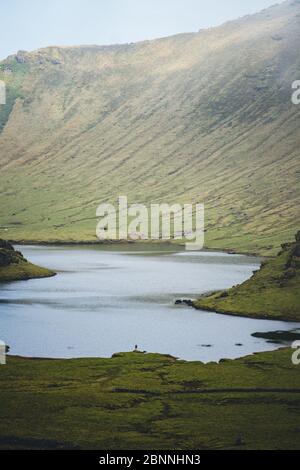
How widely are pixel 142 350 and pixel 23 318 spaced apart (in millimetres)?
49377

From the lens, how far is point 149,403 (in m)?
111

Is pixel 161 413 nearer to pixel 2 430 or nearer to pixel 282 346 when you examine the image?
pixel 2 430

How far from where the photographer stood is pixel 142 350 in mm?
159250

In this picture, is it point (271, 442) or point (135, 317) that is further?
point (135, 317)

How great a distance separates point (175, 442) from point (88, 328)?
95.1 meters

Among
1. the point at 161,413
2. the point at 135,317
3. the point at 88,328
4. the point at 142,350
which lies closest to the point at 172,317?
the point at 135,317

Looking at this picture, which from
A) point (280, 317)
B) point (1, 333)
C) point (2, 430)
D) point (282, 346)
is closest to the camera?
point (2, 430)

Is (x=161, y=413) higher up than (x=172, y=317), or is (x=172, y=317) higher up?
(x=172, y=317)

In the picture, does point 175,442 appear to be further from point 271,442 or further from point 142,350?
point 142,350

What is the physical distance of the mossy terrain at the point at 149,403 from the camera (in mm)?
92000

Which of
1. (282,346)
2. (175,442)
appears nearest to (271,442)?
(175,442)

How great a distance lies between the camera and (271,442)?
9094cm

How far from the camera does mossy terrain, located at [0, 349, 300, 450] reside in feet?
302
